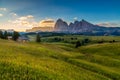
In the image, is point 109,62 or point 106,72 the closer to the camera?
point 106,72

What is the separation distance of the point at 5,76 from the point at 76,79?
12.3m

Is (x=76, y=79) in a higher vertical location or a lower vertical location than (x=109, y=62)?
higher

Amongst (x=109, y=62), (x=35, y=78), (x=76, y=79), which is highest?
(x=35, y=78)

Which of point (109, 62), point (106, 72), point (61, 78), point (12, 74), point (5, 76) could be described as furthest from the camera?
point (109, 62)

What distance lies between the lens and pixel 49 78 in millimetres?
27125

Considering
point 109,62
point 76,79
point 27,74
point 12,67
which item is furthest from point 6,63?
point 109,62

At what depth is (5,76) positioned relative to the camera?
2314 cm

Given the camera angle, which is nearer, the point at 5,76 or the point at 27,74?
the point at 5,76

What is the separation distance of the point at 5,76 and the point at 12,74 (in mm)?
1744

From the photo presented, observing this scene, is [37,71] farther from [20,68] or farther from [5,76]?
[5,76]

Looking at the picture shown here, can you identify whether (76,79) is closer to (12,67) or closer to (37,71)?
(37,71)

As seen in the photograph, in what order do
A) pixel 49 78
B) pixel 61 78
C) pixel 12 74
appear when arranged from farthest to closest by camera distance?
1. pixel 61 78
2. pixel 49 78
3. pixel 12 74

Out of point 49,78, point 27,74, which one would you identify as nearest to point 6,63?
point 27,74

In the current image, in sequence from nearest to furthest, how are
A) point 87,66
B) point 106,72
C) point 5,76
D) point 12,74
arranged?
point 5,76 < point 12,74 < point 106,72 < point 87,66
